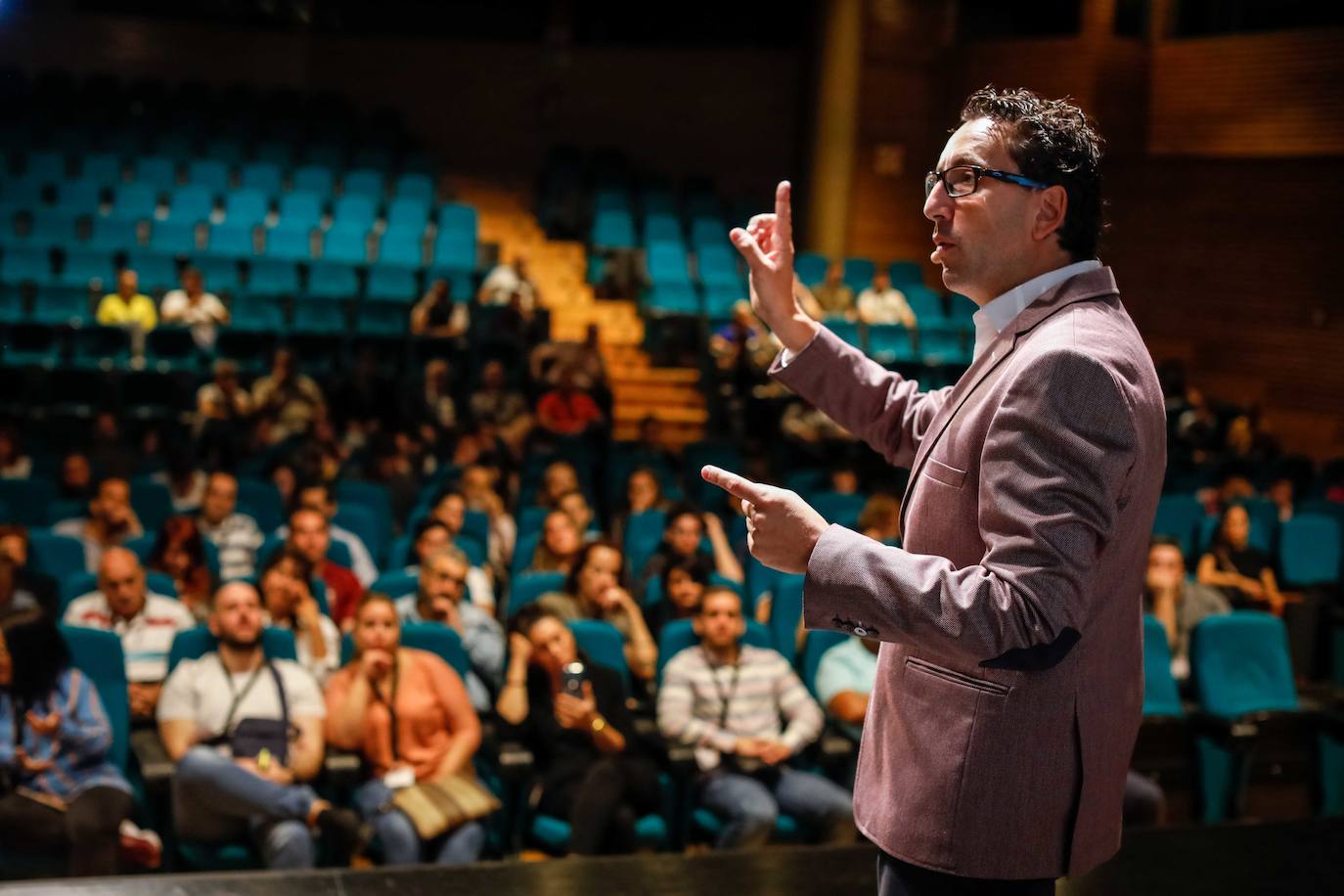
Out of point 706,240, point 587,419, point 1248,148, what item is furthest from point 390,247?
point 1248,148

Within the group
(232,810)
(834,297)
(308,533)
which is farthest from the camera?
(834,297)

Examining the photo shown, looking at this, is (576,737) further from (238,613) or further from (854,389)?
(854,389)

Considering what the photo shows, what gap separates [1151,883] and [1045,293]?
1.37 meters

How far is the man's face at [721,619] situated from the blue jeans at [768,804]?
335 millimetres

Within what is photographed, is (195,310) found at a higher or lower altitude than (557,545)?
higher

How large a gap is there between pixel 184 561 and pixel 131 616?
1.85ft

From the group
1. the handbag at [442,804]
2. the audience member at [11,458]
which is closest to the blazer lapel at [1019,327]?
the handbag at [442,804]

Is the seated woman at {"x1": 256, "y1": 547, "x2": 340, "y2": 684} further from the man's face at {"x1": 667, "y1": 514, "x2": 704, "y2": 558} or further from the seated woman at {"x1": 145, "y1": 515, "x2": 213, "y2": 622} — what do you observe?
the man's face at {"x1": 667, "y1": 514, "x2": 704, "y2": 558}

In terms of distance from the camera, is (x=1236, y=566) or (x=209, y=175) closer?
(x=1236, y=566)

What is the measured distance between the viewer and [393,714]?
3.17 metres

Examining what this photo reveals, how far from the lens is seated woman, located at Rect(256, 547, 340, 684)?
369 cm

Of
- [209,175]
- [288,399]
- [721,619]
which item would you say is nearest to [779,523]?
[721,619]

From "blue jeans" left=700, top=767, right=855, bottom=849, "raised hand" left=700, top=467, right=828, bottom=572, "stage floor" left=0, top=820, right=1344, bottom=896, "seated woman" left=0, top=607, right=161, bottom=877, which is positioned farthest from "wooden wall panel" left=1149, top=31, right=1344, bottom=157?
"raised hand" left=700, top=467, right=828, bottom=572

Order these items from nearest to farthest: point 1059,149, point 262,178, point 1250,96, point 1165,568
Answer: point 1059,149 → point 1165,568 → point 1250,96 → point 262,178
